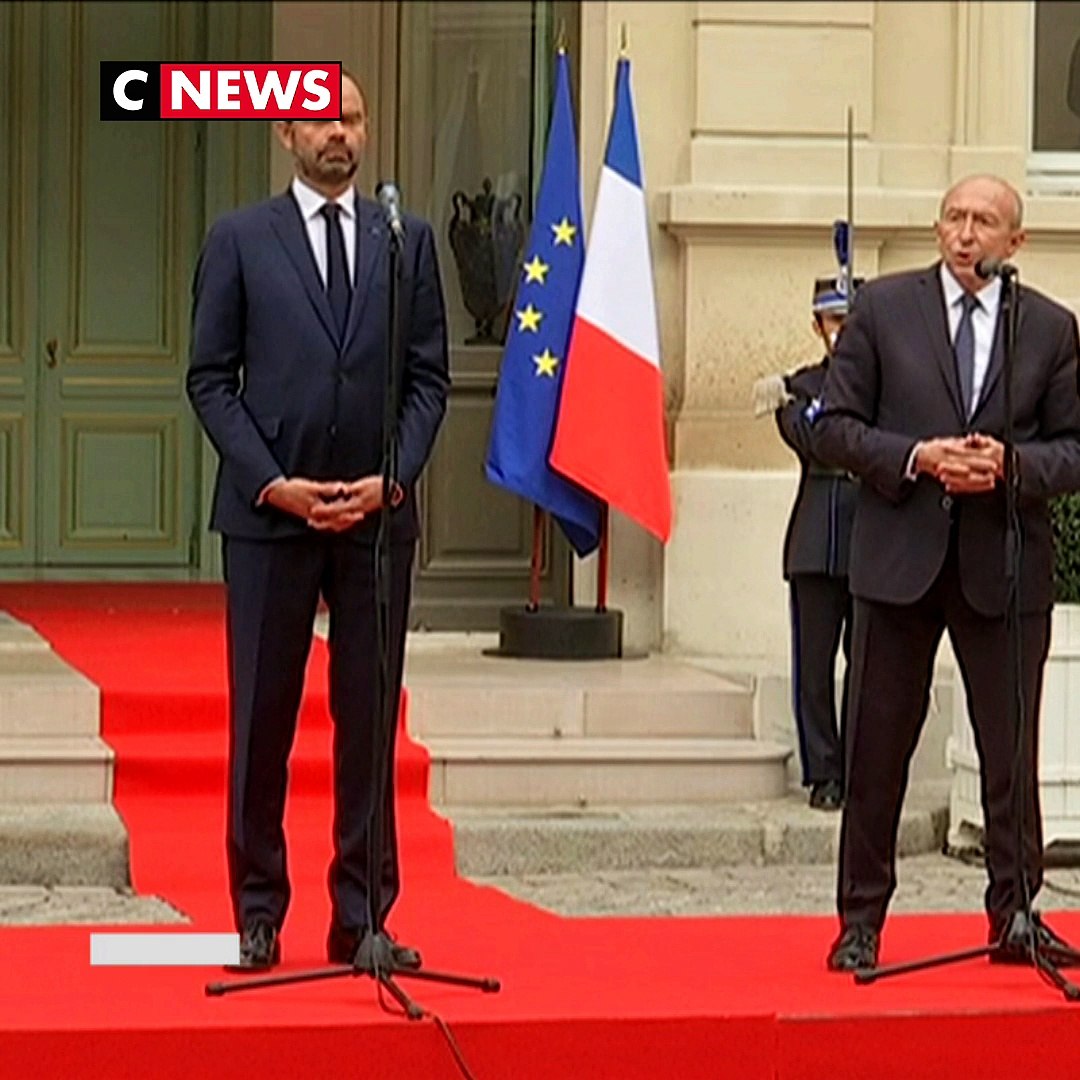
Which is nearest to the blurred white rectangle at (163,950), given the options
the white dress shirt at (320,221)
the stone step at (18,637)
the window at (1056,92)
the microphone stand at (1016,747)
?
the microphone stand at (1016,747)

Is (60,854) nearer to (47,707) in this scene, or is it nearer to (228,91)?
(47,707)

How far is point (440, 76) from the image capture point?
12516 mm

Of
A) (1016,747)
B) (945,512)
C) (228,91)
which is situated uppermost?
(228,91)

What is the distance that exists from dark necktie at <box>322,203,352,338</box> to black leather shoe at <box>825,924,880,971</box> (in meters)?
1.88

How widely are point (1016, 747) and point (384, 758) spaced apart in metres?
1.50

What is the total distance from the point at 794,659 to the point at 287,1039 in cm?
363

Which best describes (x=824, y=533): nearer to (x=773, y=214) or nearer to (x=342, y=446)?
(x=773, y=214)

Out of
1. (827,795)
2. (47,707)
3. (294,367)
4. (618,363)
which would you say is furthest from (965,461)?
(618,363)

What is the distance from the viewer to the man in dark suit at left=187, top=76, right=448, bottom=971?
6.88 metres

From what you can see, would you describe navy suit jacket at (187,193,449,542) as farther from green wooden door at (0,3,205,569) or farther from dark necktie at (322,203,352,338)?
green wooden door at (0,3,205,569)

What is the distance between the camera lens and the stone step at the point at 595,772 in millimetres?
9586

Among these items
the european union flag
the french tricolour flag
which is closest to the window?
the french tricolour flag

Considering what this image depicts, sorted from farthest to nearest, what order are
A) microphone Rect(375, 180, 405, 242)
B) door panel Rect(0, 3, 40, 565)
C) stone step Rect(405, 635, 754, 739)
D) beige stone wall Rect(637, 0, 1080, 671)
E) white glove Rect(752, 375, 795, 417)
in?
door panel Rect(0, 3, 40, 565), beige stone wall Rect(637, 0, 1080, 671), stone step Rect(405, 635, 754, 739), white glove Rect(752, 375, 795, 417), microphone Rect(375, 180, 405, 242)

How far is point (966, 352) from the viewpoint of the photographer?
23.4 feet
